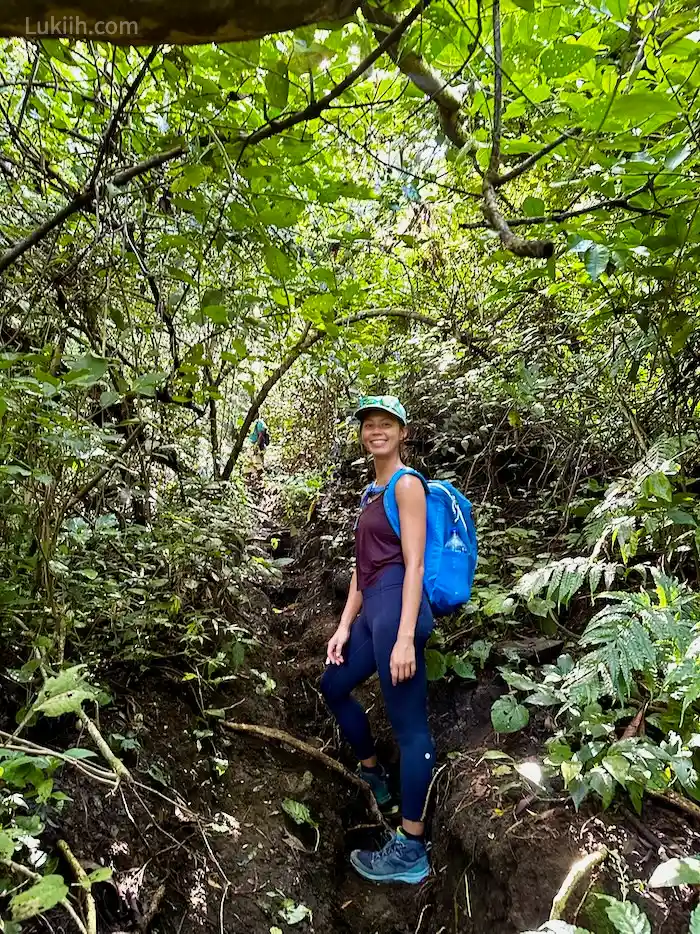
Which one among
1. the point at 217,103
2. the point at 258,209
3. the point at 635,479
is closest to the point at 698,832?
the point at 635,479

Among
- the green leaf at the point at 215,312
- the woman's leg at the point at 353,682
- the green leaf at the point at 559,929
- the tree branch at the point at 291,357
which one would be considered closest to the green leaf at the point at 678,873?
the green leaf at the point at 559,929

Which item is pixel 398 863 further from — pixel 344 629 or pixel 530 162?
pixel 530 162

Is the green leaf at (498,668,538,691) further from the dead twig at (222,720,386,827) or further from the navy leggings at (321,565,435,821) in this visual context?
the dead twig at (222,720,386,827)

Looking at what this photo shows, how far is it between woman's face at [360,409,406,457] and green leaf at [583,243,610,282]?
125cm

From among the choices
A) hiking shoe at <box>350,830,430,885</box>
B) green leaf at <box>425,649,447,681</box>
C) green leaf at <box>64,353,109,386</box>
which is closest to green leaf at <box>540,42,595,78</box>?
green leaf at <box>64,353,109,386</box>


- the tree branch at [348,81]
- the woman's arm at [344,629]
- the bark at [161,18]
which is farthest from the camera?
the woman's arm at [344,629]

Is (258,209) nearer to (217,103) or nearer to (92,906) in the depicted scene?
(217,103)

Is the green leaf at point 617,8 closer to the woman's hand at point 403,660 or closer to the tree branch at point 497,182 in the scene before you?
the tree branch at point 497,182

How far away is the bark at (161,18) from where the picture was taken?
0.84 m

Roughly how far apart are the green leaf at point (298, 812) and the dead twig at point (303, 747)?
36 centimetres

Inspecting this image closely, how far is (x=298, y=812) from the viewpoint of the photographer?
2926 mm

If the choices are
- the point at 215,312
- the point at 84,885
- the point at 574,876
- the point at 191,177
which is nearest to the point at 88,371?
the point at 215,312

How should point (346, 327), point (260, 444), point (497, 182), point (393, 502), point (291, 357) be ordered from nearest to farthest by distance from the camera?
point (497, 182), point (393, 502), point (346, 327), point (291, 357), point (260, 444)

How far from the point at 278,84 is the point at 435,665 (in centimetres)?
303
